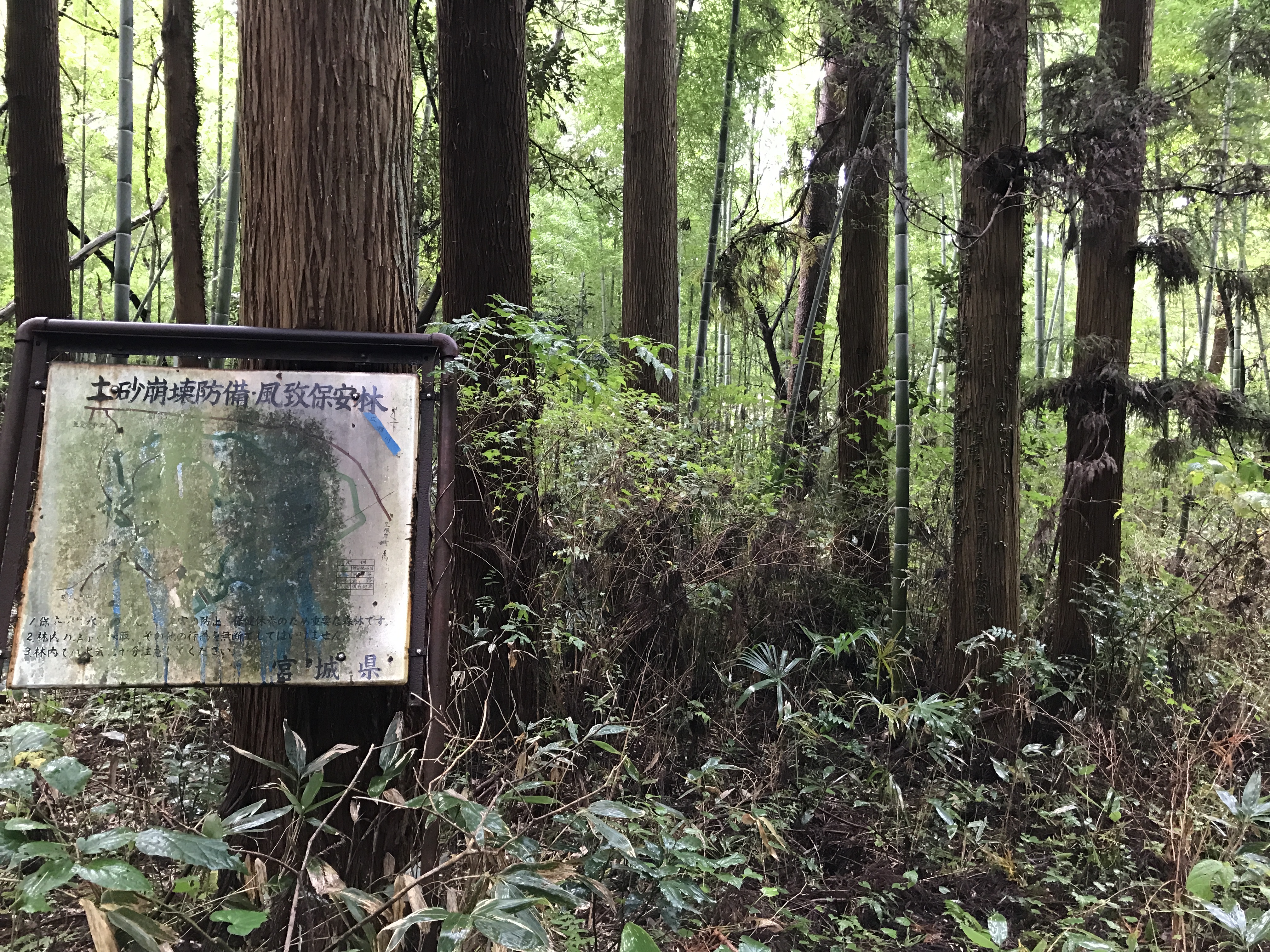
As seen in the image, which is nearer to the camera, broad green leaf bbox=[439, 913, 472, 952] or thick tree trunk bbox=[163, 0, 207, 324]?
broad green leaf bbox=[439, 913, 472, 952]

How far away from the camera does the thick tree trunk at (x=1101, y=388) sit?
4.92 m

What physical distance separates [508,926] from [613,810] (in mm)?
453

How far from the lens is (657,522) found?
4.05 m

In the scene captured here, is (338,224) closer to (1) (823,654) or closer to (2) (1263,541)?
(1) (823,654)

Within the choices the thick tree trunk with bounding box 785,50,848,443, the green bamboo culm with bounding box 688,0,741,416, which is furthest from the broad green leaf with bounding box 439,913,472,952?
the green bamboo culm with bounding box 688,0,741,416

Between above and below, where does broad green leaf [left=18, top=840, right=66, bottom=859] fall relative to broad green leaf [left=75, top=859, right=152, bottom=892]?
above

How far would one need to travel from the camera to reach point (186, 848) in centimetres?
143

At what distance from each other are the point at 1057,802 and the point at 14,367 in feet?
14.5

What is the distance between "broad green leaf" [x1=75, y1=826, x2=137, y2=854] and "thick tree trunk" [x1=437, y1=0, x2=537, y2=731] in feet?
6.65

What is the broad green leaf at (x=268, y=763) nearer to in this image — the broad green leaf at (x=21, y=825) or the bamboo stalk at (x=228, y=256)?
the broad green leaf at (x=21, y=825)

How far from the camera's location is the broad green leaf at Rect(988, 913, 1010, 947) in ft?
7.14

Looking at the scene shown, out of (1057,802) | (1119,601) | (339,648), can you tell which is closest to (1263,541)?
(1119,601)

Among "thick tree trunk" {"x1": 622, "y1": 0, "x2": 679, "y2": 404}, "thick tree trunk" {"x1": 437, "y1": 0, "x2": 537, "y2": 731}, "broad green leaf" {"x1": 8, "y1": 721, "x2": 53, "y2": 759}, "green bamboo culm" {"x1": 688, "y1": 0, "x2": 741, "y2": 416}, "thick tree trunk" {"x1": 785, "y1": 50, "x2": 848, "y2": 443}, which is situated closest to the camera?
"broad green leaf" {"x1": 8, "y1": 721, "x2": 53, "y2": 759}

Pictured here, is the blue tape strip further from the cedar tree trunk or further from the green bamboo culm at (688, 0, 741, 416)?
the green bamboo culm at (688, 0, 741, 416)
